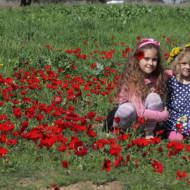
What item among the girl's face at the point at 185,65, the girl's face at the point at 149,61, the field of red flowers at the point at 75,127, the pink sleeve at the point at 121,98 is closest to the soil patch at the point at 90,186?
the field of red flowers at the point at 75,127

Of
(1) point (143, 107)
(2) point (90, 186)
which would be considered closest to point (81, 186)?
(2) point (90, 186)

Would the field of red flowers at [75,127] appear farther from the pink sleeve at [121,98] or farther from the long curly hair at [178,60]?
the long curly hair at [178,60]

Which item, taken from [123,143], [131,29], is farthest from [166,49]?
[123,143]

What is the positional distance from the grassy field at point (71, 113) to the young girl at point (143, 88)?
26 cm

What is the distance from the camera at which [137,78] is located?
3883 millimetres

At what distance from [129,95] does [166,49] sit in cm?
438

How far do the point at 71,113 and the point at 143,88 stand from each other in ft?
3.04

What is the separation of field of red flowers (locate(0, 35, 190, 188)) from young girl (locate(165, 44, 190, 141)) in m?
0.27

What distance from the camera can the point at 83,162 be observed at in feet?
9.98

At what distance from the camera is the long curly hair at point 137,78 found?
3.88m

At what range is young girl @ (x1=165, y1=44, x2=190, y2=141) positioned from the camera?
4.11 meters

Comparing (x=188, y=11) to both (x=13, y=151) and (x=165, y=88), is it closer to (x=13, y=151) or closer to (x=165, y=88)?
(x=165, y=88)

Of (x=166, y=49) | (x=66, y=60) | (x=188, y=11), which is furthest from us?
(x=188, y=11)

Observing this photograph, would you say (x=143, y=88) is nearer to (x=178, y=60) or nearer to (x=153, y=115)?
(x=153, y=115)
